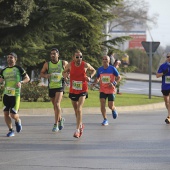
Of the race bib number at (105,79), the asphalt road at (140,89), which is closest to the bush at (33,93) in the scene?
the race bib number at (105,79)

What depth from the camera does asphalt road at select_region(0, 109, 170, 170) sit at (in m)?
9.53

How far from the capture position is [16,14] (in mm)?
25688

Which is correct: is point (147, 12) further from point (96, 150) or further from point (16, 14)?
point (96, 150)

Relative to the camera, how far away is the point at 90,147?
11539 millimetres

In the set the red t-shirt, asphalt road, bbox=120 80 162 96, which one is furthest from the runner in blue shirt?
asphalt road, bbox=120 80 162 96

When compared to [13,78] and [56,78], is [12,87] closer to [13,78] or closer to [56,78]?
[13,78]

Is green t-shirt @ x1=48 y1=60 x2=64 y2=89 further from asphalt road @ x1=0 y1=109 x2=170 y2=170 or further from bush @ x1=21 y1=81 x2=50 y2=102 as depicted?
bush @ x1=21 y1=81 x2=50 y2=102

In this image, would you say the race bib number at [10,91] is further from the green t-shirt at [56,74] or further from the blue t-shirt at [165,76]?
the blue t-shirt at [165,76]

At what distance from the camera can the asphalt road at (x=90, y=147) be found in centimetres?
953

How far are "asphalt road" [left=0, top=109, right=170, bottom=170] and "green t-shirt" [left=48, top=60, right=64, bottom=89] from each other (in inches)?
42.7

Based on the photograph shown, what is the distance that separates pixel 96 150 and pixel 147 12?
53.3 metres

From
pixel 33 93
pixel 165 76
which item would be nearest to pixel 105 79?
pixel 165 76

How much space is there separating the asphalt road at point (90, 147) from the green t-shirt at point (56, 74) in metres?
1.08

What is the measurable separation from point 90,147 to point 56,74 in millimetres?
2910
